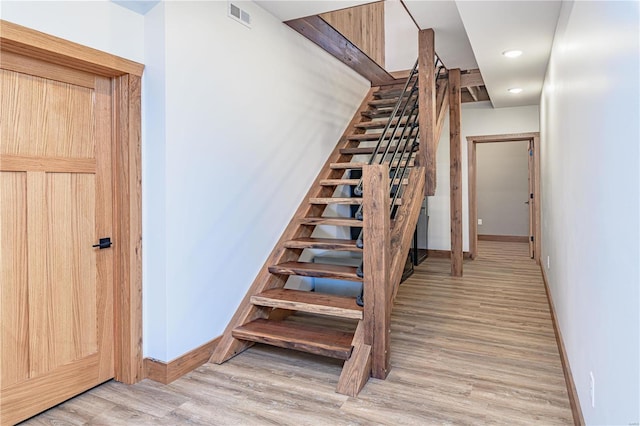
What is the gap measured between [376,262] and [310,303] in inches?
26.6

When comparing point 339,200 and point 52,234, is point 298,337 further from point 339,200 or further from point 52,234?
point 52,234

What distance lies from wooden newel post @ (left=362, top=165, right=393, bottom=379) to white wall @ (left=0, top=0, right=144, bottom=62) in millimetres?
1580

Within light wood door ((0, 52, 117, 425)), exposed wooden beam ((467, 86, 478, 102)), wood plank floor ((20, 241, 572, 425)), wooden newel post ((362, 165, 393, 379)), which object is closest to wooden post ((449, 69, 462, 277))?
exposed wooden beam ((467, 86, 478, 102))

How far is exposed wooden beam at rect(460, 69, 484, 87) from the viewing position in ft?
16.9

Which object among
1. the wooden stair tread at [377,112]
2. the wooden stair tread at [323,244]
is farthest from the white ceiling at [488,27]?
the wooden stair tread at [323,244]

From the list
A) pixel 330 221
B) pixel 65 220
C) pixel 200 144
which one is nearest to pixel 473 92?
pixel 330 221

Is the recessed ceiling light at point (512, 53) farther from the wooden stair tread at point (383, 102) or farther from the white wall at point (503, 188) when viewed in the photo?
the white wall at point (503, 188)

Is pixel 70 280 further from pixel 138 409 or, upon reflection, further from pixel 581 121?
pixel 581 121

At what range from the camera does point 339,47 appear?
14.3 ft

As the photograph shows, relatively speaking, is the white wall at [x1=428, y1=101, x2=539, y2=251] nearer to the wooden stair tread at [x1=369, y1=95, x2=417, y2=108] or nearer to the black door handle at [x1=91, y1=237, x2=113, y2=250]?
the wooden stair tread at [x1=369, y1=95, x2=417, y2=108]

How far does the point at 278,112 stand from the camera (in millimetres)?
3520

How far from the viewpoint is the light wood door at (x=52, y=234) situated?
201 cm

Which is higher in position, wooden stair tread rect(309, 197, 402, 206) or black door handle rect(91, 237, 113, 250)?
wooden stair tread rect(309, 197, 402, 206)

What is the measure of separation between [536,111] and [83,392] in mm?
6553
